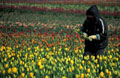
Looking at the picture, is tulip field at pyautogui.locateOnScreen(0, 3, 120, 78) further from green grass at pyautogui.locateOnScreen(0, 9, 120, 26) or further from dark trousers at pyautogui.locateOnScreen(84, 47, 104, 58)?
green grass at pyautogui.locateOnScreen(0, 9, 120, 26)

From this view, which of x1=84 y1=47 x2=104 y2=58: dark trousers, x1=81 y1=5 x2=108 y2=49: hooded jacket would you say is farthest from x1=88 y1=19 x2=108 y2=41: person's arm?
x1=84 y1=47 x2=104 y2=58: dark trousers

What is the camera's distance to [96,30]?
120 inches

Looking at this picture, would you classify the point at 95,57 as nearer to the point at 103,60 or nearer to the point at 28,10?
the point at 103,60

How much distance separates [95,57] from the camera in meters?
3.31

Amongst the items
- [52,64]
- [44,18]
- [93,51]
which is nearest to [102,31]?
[93,51]

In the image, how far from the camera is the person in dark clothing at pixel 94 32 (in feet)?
9.42

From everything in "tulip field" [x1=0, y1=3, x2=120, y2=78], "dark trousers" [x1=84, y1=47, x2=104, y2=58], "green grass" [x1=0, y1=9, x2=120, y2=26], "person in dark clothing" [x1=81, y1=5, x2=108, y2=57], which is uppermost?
"person in dark clothing" [x1=81, y1=5, x2=108, y2=57]

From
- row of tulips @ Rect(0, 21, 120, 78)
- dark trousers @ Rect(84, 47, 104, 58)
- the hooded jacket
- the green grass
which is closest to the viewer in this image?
row of tulips @ Rect(0, 21, 120, 78)

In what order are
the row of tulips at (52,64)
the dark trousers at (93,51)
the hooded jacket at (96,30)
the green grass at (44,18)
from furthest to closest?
1. the green grass at (44,18)
2. the dark trousers at (93,51)
3. the hooded jacket at (96,30)
4. the row of tulips at (52,64)

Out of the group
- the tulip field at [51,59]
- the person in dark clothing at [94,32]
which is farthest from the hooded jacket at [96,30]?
the tulip field at [51,59]

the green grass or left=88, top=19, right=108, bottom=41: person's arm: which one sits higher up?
left=88, top=19, right=108, bottom=41: person's arm

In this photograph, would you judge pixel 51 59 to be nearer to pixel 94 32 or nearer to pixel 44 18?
pixel 94 32

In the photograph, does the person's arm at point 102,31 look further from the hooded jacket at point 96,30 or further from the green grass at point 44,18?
the green grass at point 44,18

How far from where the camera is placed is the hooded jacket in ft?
9.36
